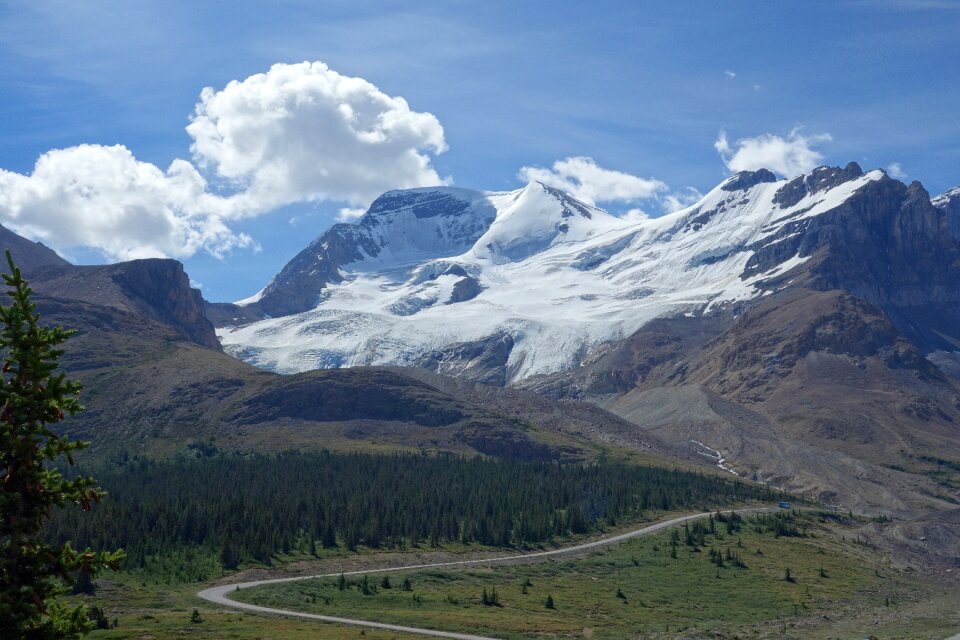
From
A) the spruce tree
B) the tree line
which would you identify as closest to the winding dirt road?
the tree line

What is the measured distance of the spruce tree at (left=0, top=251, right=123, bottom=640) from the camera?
26938 millimetres

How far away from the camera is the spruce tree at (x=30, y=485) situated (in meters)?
26.9

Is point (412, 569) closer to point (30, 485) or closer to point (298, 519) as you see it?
point (298, 519)

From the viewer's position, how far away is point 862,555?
186 m

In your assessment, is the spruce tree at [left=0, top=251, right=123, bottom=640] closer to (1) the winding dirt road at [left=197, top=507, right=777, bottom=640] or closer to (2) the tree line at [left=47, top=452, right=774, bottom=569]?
(1) the winding dirt road at [left=197, top=507, right=777, bottom=640]

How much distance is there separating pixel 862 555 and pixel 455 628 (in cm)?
11121

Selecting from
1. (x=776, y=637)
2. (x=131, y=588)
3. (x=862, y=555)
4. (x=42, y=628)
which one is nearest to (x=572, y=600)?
(x=776, y=637)

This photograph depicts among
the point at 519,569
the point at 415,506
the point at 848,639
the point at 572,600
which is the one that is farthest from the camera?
the point at 415,506

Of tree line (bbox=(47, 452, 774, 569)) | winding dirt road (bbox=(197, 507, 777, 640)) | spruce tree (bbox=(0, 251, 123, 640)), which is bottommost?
winding dirt road (bbox=(197, 507, 777, 640))

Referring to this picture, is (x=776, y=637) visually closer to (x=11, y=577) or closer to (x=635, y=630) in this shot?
(x=635, y=630)

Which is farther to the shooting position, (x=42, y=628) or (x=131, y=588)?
(x=131, y=588)

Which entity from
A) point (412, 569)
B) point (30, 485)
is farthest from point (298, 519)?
point (30, 485)

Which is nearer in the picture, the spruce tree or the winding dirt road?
the spruce tree

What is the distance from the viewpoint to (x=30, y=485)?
27.4 metres
